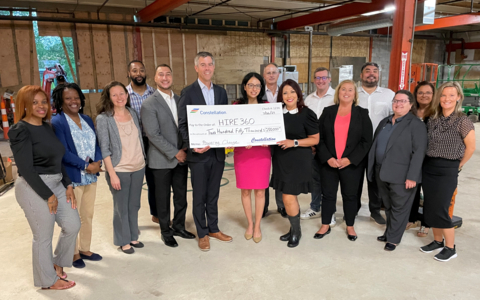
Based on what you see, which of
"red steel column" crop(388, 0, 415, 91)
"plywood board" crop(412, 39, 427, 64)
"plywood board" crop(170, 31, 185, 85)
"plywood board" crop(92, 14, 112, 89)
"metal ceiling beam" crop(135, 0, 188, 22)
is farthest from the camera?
"plywood board" crop(412, 39, 427, 64)

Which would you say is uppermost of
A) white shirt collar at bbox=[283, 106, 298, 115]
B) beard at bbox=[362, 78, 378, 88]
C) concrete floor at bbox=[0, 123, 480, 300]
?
beard at bbox=[362, 78, 378, 88]

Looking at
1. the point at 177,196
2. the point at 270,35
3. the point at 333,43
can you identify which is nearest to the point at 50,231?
the point at 177,196

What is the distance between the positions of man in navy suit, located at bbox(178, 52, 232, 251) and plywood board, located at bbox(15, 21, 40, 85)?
8.12m

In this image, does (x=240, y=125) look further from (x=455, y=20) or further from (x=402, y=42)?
(x=455, y=20)

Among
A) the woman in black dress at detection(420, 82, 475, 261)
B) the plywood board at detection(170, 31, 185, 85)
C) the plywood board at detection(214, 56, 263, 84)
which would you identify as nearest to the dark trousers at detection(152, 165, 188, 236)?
the woman in black dress at detection(420, 82, 475, 261)

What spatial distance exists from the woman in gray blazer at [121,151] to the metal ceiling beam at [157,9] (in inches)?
195

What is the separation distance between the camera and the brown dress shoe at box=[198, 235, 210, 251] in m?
3.08

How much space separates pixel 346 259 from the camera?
2.90 metres

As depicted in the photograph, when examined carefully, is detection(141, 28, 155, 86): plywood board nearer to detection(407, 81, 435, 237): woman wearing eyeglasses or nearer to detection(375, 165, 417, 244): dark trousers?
detection(407, 81, 435, 237): woman wearing eyeglasses

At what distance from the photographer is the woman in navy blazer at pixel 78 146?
2496 millimetres

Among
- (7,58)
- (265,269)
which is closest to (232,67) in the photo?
(7,58)

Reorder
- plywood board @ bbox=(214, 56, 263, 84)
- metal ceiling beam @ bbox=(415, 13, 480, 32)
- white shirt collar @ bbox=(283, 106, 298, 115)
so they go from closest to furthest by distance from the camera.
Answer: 1. white shirt collar @ bbox=(283, 106, 298, 115)
2. metal ceiling beam @ bbox=(415, 13, 480, 32)
3. plywood board @ bbox=(214, 56, 263, 84)

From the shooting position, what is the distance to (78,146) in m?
2.60

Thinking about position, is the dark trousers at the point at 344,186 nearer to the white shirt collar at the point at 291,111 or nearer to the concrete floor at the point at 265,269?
the concrete floor at the point at 265,269
